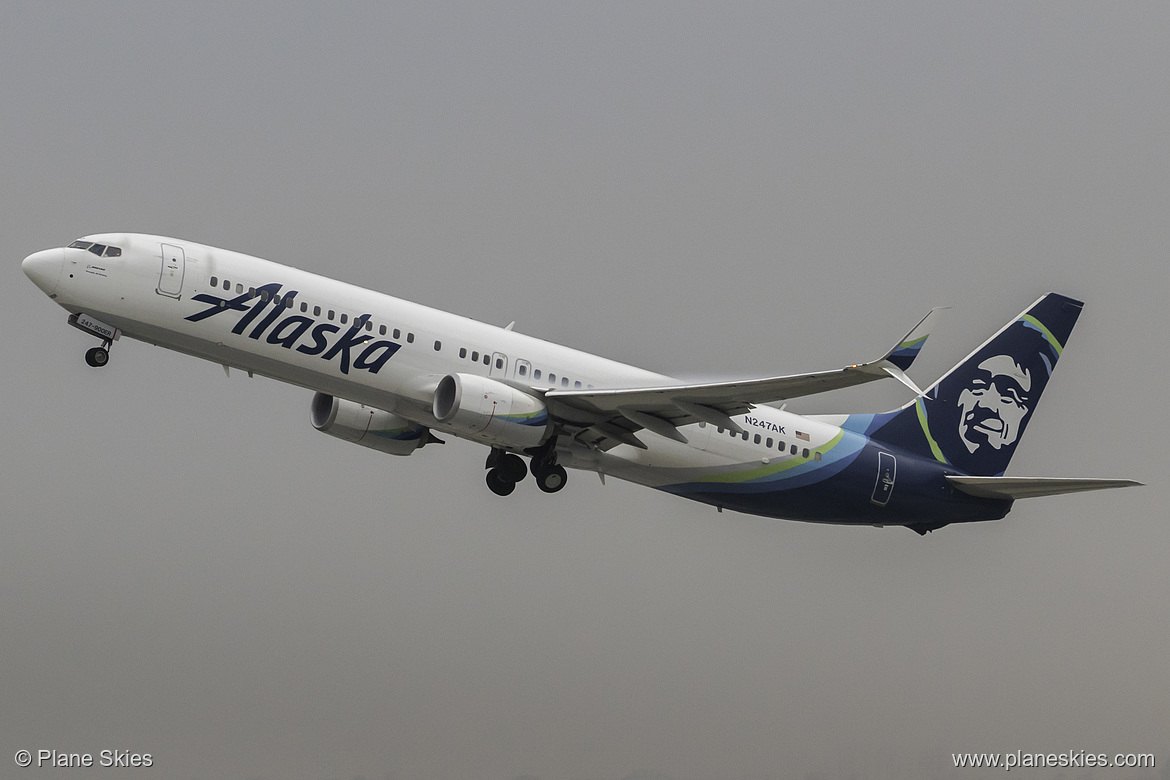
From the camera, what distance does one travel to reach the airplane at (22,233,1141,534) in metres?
33.1

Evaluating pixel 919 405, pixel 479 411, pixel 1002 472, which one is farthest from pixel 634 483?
pixel 1002 472

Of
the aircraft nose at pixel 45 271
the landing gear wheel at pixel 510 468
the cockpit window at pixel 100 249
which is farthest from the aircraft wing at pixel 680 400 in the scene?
the aircraft nose at pixel 45 271

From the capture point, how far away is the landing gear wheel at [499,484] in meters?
38.3

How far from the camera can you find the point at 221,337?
33250 mm

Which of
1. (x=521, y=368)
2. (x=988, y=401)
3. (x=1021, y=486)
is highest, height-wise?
(x=988, y=401)

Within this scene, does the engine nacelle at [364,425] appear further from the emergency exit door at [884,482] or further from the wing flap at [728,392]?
the emergency exit door at [884,482]

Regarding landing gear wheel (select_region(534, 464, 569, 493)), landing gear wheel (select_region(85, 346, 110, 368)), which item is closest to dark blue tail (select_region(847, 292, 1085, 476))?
landing gear wheel (select_region(534, 464, 569, 493))

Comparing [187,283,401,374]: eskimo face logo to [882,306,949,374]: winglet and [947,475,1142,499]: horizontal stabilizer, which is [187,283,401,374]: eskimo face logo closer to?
[882,306,949,374]: winglet

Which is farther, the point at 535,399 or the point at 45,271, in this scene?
the point at 535,399

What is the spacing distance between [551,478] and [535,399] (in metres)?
2.70

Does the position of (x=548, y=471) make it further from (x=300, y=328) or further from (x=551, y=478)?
(x=300, y=328)

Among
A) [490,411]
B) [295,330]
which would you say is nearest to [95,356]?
[295,330]

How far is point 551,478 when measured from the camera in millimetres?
36312

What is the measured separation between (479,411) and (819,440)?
425 inches
